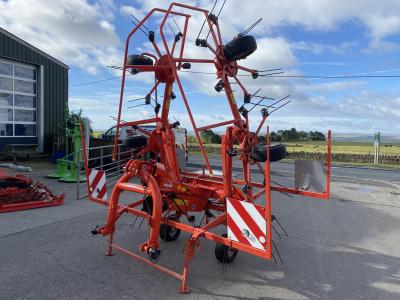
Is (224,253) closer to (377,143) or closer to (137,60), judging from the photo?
(137,60)

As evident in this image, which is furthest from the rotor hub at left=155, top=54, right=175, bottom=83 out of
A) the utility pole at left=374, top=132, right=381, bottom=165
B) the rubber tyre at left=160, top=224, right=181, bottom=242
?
the utility pole at left=374, top=132, right=381, bottom=165

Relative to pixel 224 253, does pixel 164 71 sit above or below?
above

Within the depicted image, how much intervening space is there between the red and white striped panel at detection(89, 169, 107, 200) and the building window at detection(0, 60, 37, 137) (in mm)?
10871

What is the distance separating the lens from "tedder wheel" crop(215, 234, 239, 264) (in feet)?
14.8

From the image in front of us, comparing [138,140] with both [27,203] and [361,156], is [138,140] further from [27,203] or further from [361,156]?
[361,156]

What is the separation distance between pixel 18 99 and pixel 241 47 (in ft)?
43.6

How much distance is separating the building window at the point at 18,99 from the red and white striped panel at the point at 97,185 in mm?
10871

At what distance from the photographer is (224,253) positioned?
4.52 meters

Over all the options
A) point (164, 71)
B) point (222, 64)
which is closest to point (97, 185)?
point (164, 71)

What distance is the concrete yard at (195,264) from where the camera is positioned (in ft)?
12.6

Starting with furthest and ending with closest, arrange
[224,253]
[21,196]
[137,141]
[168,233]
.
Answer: [21,196]
[168,233]
[137,141]
[224,253]

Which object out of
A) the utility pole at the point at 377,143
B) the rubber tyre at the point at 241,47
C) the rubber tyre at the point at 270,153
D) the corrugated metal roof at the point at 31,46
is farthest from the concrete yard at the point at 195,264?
the utility pole at the point at 377,143

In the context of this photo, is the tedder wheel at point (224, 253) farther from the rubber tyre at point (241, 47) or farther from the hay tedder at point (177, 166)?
the rubber tyre at point (241, 47)

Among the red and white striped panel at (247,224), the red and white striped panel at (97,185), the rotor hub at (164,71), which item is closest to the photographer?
the red and white striped panel at (247,224)
